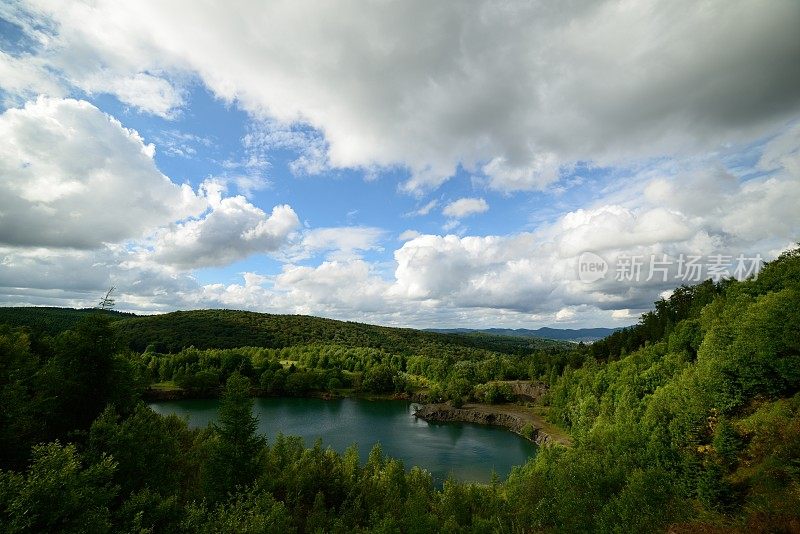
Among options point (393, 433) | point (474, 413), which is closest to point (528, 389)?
point (474, 413)

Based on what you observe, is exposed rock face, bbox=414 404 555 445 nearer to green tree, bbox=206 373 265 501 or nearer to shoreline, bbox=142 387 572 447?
shoreline, bbox=142 387 572 447

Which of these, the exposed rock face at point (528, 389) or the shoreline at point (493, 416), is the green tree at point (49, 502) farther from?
the exposed rock face at point (528, 389)

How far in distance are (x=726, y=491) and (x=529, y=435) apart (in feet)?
200

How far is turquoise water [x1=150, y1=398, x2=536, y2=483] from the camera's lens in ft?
215

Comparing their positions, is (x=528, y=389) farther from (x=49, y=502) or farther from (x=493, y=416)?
(x=49, y=502)

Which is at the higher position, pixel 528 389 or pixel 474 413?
pixel 528 389

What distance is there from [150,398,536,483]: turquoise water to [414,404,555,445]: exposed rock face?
235 centimetres

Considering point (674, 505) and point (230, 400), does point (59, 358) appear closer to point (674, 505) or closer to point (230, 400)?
point (230, 400)

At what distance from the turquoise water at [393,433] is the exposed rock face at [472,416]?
7.71 feet

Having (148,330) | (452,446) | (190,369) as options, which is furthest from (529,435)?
(148,330)

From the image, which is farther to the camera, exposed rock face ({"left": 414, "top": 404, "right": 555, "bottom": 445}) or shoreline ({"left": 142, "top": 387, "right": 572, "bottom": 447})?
exposed rock face ({"left": 414, "top": 404, "right": 555, "bottom": 445})

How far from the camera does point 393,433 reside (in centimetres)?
8369

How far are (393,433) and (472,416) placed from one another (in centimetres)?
2532

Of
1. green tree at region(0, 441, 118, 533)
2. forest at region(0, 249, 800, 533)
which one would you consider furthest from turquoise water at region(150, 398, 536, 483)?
green tree at region(0, 441, 118, 533)
